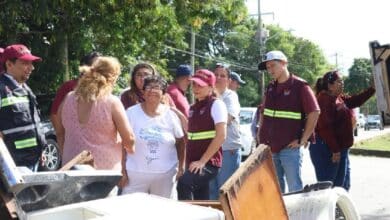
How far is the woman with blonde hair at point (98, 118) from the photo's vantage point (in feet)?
14.1

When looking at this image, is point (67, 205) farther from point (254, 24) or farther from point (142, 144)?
point (254, 24)

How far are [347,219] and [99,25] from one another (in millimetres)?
8613

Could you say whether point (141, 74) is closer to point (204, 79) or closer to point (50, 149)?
point (204, 79)

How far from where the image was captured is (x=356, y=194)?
8883 millimetres

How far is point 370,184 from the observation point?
33.0 feet

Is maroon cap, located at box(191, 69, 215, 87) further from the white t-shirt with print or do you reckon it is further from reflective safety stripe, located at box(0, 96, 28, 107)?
reflective safety stripe, located at box(0, 96, 28, 107)

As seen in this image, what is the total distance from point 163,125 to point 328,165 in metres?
2.60

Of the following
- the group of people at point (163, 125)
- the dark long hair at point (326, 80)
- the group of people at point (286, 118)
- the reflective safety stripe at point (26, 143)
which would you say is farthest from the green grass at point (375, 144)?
the reflective safety stripe at point (26, 143)

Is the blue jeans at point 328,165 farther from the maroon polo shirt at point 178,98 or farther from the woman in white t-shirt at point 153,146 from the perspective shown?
the woman in white t-shirt at point 153,146

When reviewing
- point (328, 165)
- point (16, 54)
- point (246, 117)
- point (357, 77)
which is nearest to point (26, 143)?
point (16, 54)

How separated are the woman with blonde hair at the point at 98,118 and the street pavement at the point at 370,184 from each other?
7.91 feet

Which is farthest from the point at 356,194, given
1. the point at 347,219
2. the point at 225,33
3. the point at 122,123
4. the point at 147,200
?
the point at 225,33

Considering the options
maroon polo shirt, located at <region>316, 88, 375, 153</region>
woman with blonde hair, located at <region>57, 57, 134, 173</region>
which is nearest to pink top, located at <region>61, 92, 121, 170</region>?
woman with blonde hair, located at <region>57, 57, 134, 173</region>

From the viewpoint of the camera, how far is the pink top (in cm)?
429
